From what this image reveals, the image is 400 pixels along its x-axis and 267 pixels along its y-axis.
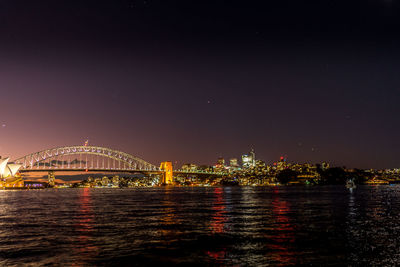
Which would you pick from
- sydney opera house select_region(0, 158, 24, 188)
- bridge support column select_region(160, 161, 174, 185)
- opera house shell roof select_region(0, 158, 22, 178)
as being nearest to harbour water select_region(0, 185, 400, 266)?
opera house shell roof select_region(0, 158, 22, 178)

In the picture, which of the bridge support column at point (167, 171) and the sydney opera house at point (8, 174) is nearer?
the sydney opera house at point (8, 174)

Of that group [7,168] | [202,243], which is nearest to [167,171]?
[7,168]

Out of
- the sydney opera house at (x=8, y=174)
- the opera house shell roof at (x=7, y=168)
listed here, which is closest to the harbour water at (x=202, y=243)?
the opera house shell roof at (x=7, y=168)

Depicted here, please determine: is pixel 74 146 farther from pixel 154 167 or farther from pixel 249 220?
pixel 249 220

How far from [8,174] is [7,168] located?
8.14ft

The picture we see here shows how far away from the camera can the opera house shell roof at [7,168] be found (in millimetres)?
131163

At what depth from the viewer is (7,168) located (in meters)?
136

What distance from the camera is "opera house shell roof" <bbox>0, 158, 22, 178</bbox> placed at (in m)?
131

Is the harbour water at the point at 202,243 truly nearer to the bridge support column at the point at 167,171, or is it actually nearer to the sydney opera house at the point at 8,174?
the sydney opera house at the point at 8,174

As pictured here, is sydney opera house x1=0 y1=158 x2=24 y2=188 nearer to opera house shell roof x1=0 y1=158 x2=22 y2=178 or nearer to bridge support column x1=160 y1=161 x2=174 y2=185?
opera house shell roof x1=0 y1=158 x2=22 y2=178

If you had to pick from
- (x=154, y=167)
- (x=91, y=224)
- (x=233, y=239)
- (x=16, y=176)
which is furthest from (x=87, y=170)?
(x=233, y=239)

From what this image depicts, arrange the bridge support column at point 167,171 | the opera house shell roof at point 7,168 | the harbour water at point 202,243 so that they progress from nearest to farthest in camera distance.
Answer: the harbour water at point 202,243, the opera house shell roof at point 7,168, the bridge support column at point 167,171

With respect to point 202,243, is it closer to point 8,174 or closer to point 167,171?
point 8,174

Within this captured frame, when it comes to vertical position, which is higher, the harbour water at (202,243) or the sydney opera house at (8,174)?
the sydney opera house at (8,174)
